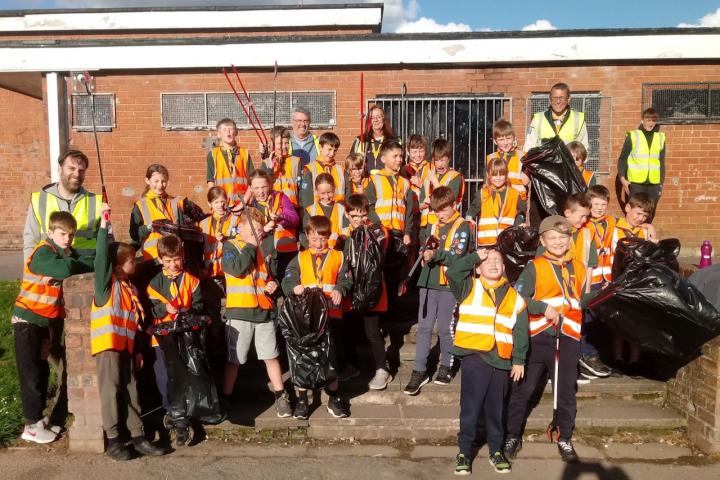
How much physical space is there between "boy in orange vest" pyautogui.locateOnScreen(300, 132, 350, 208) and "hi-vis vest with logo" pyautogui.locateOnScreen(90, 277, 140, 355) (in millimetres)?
2159

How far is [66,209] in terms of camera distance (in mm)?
5238

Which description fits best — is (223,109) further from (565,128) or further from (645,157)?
(645,157)

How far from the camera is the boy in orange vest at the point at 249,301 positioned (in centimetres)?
525

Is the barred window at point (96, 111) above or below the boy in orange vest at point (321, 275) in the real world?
above

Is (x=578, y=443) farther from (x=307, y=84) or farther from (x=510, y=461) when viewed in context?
(x=307, y=84)

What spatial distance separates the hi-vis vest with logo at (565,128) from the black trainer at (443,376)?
2911 millimetres

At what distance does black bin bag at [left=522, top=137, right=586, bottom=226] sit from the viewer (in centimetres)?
646

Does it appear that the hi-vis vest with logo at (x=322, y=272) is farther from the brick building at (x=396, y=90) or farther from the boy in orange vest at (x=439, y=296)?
the brick building at (x=396, y=90)

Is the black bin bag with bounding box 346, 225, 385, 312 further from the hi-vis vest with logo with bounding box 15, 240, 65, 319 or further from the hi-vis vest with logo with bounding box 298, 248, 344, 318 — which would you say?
the hi-vis vest with logo with bounding box 15, 240, 65, 319

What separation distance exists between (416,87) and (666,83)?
12.9ft

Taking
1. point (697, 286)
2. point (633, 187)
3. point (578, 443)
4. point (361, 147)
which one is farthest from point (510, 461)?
point (633, 187)

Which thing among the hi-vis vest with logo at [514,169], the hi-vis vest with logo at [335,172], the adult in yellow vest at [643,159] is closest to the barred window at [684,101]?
the adult in yellow vest at [643,159]

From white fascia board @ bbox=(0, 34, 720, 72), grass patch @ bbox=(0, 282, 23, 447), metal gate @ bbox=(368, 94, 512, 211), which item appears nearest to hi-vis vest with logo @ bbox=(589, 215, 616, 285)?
metal gate @ bbox=(368, 94, 512, 211)

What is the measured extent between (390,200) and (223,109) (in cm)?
529
